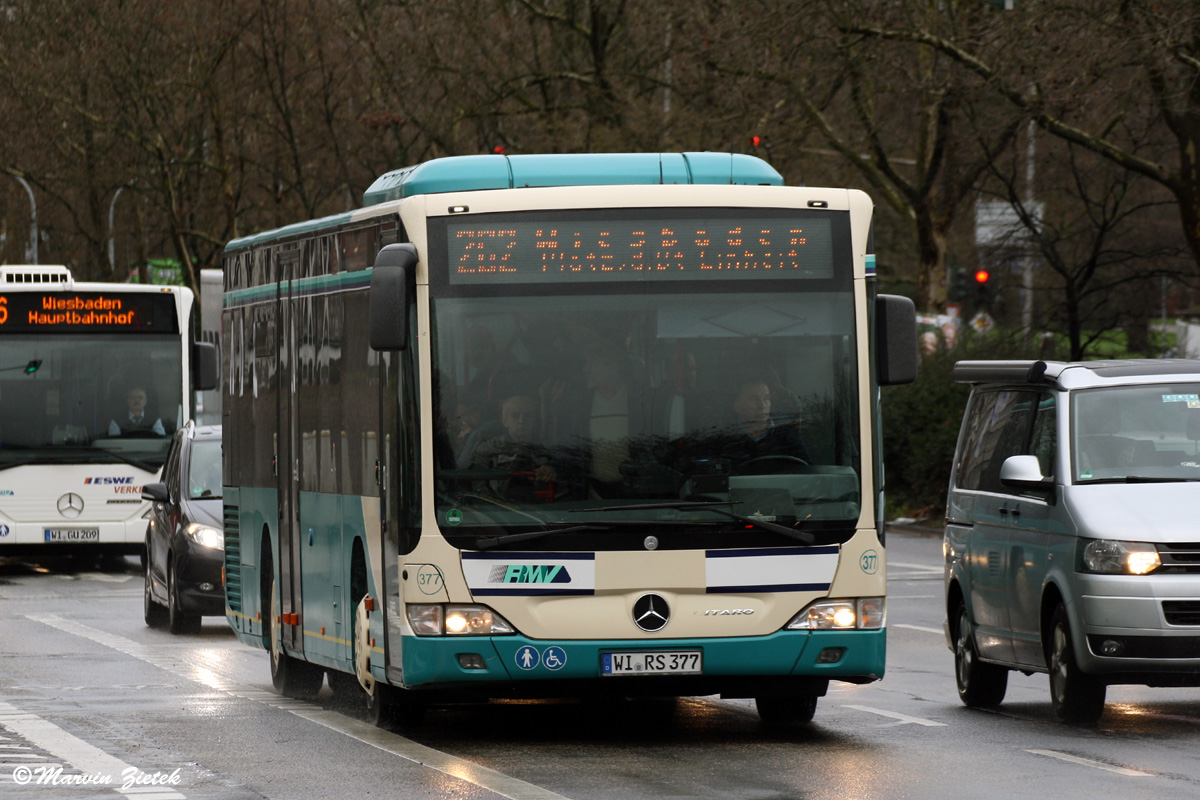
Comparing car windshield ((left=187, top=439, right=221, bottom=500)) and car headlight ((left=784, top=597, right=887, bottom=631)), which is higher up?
car windshield ((left=187, top=439, right=221, bottom=500))

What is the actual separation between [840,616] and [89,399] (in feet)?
55.7

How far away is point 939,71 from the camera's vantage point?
33656 mm

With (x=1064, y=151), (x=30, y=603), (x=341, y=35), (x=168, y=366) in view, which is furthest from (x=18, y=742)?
(x=341, y=35)

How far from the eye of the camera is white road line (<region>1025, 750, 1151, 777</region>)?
9.70m

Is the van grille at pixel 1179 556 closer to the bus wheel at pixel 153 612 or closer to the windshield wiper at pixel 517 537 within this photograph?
the windshield wiper at pixel 517 537

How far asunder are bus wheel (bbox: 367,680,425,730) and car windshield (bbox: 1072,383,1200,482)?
3623 millimetres

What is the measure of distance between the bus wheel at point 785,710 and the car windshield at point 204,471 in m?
9.51

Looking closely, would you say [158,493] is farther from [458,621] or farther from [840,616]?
[840,616]

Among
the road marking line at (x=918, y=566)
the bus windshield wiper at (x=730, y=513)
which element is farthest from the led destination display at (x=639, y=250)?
the road marking line at (x=918, y=566)

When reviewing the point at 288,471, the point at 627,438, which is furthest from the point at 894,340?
the point at 288,471

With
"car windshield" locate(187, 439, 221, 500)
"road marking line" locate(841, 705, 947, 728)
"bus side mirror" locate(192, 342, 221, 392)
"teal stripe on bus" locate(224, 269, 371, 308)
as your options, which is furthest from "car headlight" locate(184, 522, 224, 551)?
"road marking line" locate(841, 705, 947, 728)

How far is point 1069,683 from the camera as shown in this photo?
11.6 m

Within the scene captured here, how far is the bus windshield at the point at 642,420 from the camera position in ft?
34.6

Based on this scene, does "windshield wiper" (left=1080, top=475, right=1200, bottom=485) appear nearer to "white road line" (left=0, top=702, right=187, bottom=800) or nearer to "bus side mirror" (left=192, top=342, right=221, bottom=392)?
"white road line" (left=0, top=702, right=187, bottom=800)
